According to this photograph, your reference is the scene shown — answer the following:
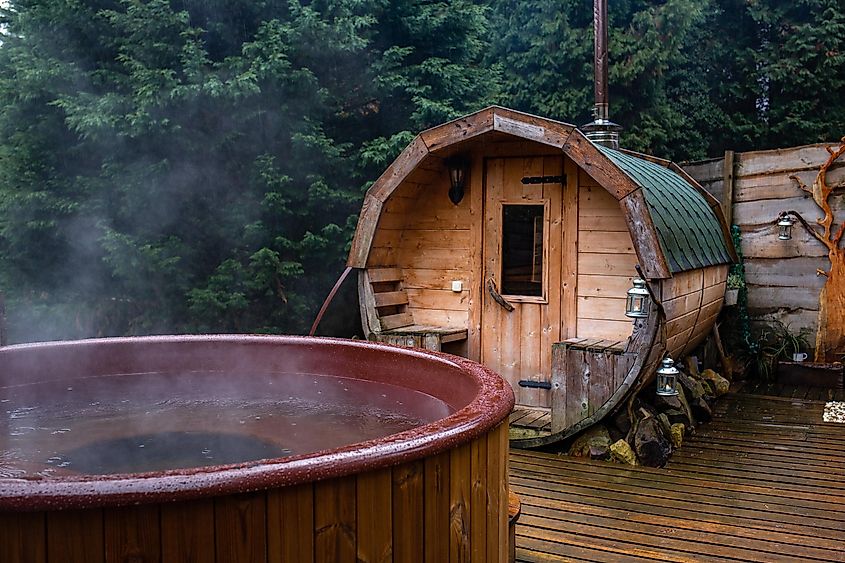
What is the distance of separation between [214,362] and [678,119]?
9151mm

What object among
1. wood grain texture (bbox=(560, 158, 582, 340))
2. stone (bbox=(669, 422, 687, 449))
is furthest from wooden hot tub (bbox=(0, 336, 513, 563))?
stone (bbox=(669, 422, 687, 449))

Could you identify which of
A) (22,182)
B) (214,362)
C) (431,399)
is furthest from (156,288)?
(431,399)

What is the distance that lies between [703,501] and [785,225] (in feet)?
14.1

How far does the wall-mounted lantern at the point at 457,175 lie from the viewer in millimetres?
6438

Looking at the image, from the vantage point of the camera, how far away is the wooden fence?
7.71 meters

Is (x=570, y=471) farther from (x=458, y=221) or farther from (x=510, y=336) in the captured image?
(x=458, y=221)

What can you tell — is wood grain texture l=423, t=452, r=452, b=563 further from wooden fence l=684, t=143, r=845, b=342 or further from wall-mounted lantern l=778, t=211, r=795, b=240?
wooden fence l=684, t=143, r=845, b=342

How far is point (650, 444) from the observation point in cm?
523

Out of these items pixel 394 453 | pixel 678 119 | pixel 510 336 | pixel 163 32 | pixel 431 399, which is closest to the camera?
pixel 394 453

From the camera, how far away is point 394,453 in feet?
6.21

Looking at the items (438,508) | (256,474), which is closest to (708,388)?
(438,508)

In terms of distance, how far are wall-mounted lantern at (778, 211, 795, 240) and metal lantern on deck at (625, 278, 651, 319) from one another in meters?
3.35

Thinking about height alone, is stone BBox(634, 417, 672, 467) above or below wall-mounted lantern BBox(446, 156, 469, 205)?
below

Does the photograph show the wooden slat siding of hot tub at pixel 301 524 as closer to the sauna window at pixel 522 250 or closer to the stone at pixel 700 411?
the sauna window at pixel 522 250
